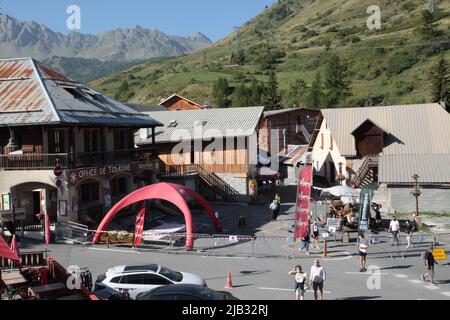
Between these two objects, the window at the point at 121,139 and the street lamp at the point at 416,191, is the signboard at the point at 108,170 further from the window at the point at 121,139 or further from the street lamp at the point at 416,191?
the street lamp at the point at 416,191

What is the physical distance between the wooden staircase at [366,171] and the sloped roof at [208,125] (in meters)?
9.41

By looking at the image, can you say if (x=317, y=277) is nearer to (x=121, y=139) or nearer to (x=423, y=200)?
(x=423, y=200)

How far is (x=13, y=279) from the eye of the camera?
1788 centimetres

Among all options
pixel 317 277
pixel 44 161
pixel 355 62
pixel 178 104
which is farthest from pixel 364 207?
pixel 355 62

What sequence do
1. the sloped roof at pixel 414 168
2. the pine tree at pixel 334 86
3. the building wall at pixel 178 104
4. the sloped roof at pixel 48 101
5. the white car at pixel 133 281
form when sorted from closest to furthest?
the white car at pixel 133 281 < the sloped roof at pixel 48 101 < the sloped roof at pixel 414 168 < the building wall at pixel 178 104 < the pine tree at pixel 334 86

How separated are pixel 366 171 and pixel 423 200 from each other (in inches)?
299

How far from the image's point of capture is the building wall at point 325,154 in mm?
48125

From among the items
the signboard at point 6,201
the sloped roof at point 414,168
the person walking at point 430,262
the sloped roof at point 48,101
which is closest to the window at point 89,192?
the sloped roof at point 48,101

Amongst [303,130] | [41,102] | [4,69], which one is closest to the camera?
[41,102]

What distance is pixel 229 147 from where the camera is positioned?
44250 millimetres

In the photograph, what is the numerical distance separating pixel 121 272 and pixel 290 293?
6.07 m

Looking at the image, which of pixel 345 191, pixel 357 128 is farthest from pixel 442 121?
pixel 345 191

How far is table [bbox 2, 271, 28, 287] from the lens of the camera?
17.5m
